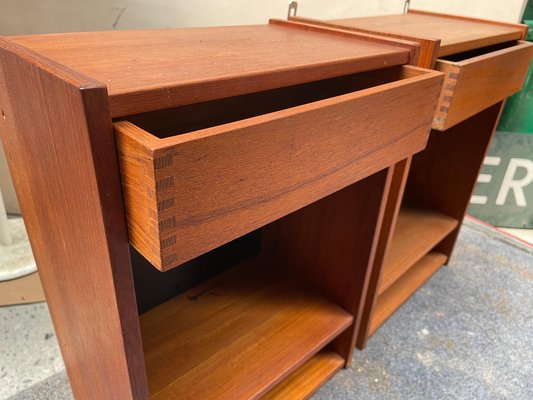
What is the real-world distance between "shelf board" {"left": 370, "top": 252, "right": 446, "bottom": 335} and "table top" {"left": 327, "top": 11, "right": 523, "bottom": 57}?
0.56 m

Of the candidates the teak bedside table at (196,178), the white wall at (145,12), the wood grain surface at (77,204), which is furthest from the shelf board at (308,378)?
the white wall at (145,12)

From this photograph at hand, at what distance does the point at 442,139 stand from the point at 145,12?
771mm

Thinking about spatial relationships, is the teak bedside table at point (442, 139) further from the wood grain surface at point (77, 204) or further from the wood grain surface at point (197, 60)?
the wood grain surface at point (77, 204)

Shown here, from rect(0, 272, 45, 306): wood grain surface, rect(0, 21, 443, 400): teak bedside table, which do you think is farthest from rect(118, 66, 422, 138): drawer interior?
rect(0, 272, 45, 306): wood grain surface

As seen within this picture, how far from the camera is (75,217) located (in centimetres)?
41

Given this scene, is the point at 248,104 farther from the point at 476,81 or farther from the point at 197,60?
the point at 476,81

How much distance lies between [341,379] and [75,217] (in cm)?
65

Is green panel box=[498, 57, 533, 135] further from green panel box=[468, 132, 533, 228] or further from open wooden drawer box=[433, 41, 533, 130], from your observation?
open wooden drawer box=[433, 41, 533, 130]

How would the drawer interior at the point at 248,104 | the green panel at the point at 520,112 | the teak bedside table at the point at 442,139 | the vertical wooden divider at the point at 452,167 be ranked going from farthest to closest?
the green panel at the point at 520,112 → the vertical wooden divider at the point at 452,167 → the teak bedside table at the point at 442,139 → the drawer interior at the point at 248,104

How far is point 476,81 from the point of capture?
28.0 inches

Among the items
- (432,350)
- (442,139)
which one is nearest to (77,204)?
(432,350)

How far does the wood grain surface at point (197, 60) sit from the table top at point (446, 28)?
0.42 ft

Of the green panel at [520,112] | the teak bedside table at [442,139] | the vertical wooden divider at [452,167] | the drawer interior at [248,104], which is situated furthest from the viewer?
the green panel at [520,112]

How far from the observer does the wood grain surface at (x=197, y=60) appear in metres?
0.38
